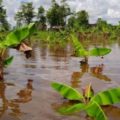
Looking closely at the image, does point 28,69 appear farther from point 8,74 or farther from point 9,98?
point 9,98

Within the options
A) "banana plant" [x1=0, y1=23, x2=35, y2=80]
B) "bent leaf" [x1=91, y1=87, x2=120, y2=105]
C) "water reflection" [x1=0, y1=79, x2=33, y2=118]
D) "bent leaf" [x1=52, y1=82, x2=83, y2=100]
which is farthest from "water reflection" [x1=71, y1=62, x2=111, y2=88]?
"bent leaf" [x1=91, y1=87, x2=120, y2=105]

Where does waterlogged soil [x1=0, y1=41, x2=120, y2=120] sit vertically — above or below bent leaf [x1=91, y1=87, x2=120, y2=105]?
below

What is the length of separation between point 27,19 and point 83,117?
2227 inches

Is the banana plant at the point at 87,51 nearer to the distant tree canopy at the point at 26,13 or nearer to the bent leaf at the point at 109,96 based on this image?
the bent leaf at the point at 109,96

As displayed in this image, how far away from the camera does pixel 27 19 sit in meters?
60.3

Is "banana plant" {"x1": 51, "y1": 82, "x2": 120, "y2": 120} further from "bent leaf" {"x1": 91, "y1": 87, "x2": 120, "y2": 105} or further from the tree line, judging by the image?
the tree line

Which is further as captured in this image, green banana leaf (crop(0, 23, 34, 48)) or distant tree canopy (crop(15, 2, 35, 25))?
distant tree canopy (crop(15, 2, 35, 25))

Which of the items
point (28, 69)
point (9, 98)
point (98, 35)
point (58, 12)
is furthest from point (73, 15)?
point (9, 98)

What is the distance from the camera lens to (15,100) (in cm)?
555

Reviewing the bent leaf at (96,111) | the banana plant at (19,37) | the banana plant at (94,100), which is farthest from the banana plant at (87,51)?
the bent leaf at (96,111)

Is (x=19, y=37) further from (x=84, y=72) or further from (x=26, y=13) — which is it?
(x=26, y=13)

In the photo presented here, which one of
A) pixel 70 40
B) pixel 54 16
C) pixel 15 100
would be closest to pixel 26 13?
pixel 54 16

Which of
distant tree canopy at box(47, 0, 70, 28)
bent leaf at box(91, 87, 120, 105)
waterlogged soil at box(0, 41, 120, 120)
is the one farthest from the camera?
distant tree canopy at box(47, 0, 70, 28)

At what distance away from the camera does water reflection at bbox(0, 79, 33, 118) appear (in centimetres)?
490
